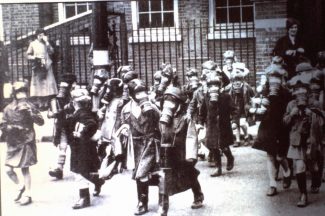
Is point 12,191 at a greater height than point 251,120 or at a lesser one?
lesser

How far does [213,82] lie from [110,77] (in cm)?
48

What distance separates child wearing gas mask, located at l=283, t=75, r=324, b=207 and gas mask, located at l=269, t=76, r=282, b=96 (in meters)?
0.05

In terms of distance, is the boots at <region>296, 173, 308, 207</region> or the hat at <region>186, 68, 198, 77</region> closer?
the boots at <region>296, 173, 308, 207</region>

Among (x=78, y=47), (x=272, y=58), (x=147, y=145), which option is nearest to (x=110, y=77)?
(x=78, y=47)

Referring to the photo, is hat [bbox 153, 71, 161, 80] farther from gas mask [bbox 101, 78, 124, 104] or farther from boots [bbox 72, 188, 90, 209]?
boots [bbox 72, 188, 90, 209]

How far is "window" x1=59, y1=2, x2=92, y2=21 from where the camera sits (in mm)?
2645

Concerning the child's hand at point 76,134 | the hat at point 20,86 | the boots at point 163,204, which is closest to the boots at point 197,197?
the boots at point 163,204

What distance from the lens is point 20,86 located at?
8.76 feet

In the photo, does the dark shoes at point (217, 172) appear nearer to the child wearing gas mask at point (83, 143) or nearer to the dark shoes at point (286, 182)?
the dark shoes at point (286, 182)

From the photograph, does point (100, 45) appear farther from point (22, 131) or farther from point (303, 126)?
point (303, 126)

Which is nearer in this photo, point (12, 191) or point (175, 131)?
point (175, 131)

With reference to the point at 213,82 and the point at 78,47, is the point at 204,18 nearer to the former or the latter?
the point at 213,82

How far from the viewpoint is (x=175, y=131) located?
2506mm

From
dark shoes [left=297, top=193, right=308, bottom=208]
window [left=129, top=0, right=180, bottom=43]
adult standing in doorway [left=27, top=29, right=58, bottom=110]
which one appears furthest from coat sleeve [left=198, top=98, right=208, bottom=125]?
adult standing in doorway [left=27, top=29, right=58, bottom=110]
